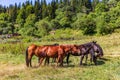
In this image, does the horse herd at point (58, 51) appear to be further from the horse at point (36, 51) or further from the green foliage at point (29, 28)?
the green foliage at point (29, 28)

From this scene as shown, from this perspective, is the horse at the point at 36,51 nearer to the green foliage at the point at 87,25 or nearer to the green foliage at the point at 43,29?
the green foliage at the point at 87,25

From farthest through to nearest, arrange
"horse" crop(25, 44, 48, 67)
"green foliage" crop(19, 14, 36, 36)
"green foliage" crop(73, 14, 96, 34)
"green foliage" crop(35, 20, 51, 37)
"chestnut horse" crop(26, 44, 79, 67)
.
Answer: "green foliage" crop(19, 14, 36, 36), "green foliage" crop(35, 20, 51, 37), "green foliage" crop(73, 14, 96, 34), "horse" crop(25, 44, 48, 67), "chestnut horse" crop(26, 44, 79, 67)

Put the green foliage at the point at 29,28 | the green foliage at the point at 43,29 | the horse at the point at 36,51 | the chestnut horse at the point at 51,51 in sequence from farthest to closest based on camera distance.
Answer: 1. the green foliage at the point at 29,28
2. the green foliage at the point at 43,29
3. the horse at the point at 36,51
4. the chestnut horse at the point at 51,51

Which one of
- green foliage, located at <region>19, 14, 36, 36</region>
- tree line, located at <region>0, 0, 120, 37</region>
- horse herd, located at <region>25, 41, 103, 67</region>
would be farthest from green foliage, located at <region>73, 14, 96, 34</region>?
horse herd, located at <region>25, 41, 103, 67</region>

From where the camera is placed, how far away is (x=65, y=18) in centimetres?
11675

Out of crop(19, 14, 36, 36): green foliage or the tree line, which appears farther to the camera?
crop(19, 14, 36, 36): green foliage

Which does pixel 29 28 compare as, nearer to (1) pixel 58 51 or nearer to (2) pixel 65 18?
→ (2) pixel 65 18

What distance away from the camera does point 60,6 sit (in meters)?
142

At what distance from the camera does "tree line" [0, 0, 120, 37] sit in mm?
91438

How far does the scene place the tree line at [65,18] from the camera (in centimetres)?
9144

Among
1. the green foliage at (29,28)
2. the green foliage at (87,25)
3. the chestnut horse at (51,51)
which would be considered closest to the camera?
the chestnut horse at (51,51)

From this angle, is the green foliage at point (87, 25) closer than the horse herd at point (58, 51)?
No

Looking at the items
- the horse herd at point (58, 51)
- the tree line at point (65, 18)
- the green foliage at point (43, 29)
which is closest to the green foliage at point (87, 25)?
the tree line at point (65, 18)

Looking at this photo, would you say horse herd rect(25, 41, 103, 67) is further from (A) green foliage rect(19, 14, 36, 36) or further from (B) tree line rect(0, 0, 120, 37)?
(A) green foliage rect(19, 14, 36, 36)
